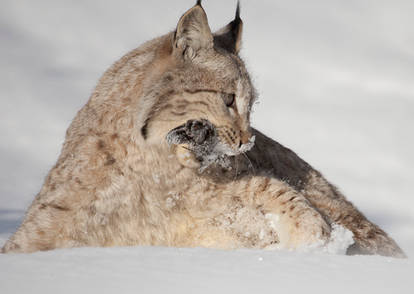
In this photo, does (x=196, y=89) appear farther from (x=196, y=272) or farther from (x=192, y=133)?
(x=196, y=272)

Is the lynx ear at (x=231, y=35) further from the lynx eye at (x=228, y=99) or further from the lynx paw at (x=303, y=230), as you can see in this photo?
the lynx paw at (x=303, y=230)

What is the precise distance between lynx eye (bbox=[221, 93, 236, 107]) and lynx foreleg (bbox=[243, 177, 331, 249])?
629mm

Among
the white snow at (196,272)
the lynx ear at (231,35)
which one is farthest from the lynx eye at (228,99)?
the white snow at (196,272)

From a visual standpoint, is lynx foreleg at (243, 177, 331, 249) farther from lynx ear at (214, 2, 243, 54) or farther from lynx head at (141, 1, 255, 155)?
lynx ear at (214, 2, 243, 54)

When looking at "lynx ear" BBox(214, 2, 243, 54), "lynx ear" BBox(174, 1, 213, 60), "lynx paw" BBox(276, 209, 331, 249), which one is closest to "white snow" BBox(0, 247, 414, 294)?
"lynx paw" BBox(276, 209, 331, 249)

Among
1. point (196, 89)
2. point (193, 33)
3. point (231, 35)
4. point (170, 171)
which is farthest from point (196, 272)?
point (231, 35)

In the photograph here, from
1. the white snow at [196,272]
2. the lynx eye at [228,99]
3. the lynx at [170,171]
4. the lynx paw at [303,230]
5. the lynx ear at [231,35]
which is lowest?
the white snow at [196,272]

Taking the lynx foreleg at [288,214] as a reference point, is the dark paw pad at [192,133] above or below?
above

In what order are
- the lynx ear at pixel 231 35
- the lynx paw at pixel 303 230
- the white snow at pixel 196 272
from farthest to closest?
the lynx ear at pixel 231 35, the lynx paw at pixel 303 230, the white snow at pixel 196 272

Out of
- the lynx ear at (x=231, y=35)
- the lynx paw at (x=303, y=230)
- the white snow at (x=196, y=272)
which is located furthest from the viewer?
the lynx ear at (x=231, y=35)

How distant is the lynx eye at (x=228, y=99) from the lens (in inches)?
173

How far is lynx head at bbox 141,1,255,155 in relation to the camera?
13.8 feet

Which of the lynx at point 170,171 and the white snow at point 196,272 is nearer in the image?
the white snow at point 196,272

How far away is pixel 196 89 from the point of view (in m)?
4.32
